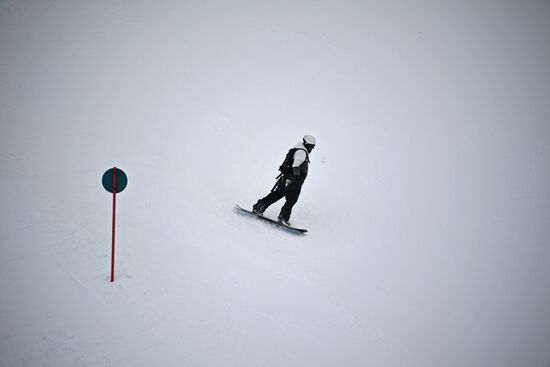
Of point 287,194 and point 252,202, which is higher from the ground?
point 287,194

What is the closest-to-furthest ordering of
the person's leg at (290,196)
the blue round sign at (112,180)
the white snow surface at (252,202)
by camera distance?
the white snow surface at (252,202) < the blue round sign at (112,180) < the person's leg at (290,196)

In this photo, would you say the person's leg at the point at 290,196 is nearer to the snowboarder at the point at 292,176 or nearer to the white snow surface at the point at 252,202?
the snowboarder at the point at 292,176

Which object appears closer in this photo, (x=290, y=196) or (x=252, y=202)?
(x=290, y=196)

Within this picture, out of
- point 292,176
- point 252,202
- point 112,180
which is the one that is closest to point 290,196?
point 292,176

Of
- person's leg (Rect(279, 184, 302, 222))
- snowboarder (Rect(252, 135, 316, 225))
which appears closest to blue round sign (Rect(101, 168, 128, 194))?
snowboarder (Rect(252, 135, 316, 225))

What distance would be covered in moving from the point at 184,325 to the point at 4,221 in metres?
3.14

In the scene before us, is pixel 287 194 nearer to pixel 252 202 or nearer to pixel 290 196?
pixel 290 196

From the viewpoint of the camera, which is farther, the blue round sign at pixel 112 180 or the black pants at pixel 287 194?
the black pants at pixel 287 194

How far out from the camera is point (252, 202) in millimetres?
8195

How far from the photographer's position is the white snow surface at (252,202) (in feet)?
11.7

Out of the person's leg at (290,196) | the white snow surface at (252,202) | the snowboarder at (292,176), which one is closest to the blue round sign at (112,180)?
the white snow surface at (252,202)

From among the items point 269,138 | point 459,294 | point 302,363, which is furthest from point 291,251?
point 269,138

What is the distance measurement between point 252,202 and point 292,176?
178cm

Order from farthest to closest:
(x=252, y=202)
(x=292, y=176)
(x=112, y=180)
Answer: (x=252, y=202)
(x=292, y=176)
(x=112, y=180)
